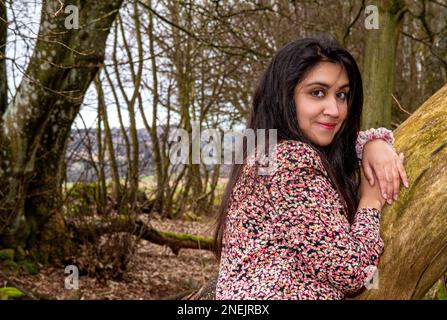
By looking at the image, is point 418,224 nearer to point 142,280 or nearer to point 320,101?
point 320,101

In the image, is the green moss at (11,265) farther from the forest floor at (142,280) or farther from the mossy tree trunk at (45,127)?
the mossy tree trunk at (45,127)

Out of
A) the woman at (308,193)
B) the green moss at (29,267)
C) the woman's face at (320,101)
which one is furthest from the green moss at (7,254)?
the woman's face at (320,101)

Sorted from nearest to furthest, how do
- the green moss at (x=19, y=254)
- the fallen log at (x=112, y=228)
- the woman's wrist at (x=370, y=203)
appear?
the woman's wrist at (x=370, y=203)
the green moss at (x=19, y=254)
the fallen log at (x=112, y=228)

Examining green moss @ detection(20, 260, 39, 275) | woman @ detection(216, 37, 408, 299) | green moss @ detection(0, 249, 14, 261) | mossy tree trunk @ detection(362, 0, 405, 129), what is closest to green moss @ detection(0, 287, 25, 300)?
green moss @ detection(0, 249, 14, 261)

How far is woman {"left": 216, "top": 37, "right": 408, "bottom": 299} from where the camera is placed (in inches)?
82.4

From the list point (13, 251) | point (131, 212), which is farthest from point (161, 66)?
point (13, 251)

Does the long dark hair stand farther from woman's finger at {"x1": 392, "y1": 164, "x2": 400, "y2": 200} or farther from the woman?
woman's finger at {"x1": 392, "y1": 164, "x2": 400, "y2": 200}

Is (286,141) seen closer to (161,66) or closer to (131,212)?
(131,212)

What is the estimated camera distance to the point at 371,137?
2562 mm

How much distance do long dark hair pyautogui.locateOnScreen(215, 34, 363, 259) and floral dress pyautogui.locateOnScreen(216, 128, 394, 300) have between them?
10 centimetres

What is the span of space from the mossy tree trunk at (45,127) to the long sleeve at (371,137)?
4.15 meters

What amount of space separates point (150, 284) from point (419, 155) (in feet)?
20.2

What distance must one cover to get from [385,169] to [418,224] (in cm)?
24

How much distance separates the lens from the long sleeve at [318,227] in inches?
81.3
